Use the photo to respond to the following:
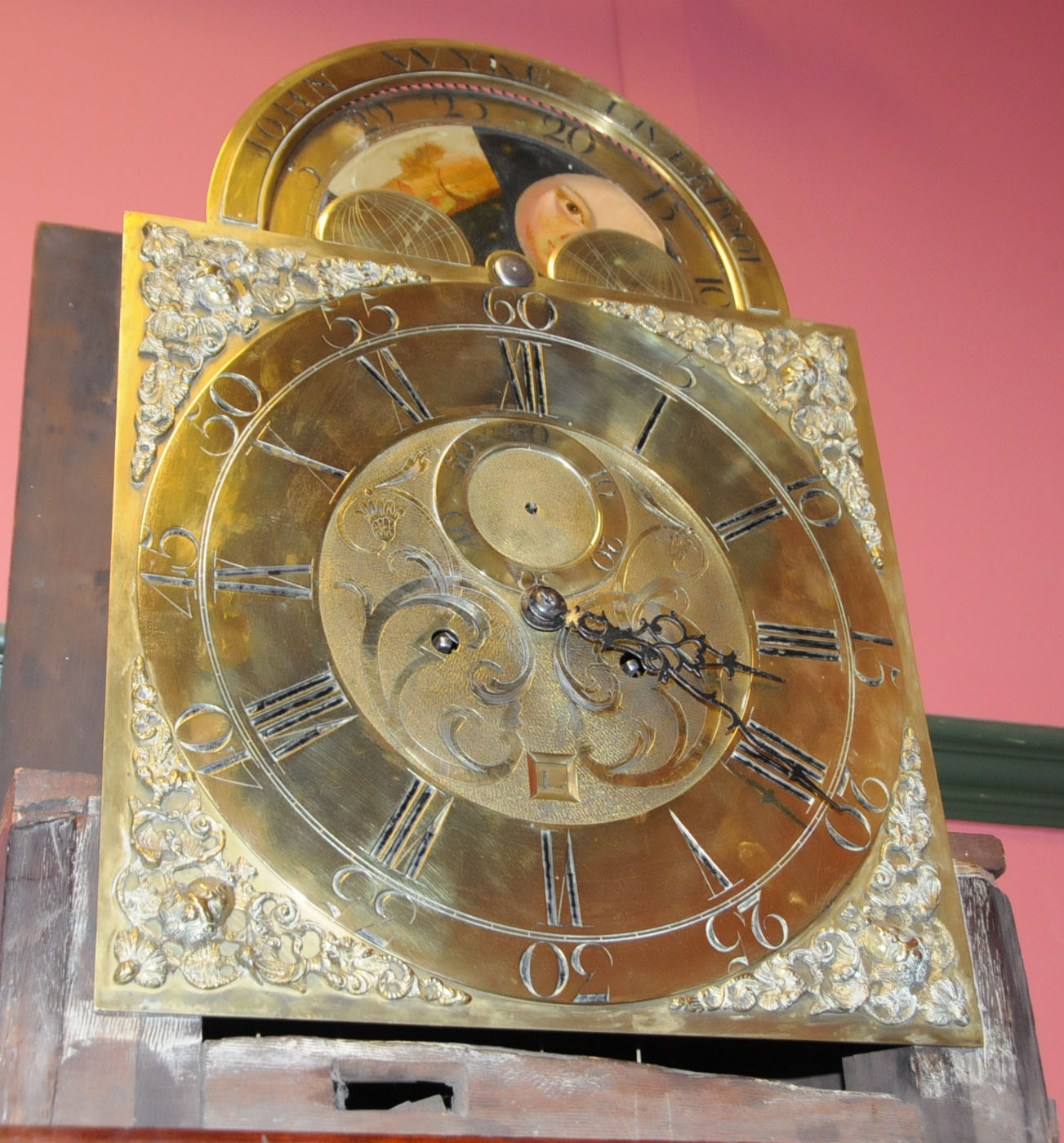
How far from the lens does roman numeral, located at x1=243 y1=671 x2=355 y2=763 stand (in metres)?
1.44

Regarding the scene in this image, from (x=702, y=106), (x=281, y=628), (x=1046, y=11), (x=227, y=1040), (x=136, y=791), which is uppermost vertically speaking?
(x=1046, y=11)

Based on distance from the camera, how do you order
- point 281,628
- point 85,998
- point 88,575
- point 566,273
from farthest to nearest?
point 566,273 < point 88,575 < point 281,628 < point 85,998

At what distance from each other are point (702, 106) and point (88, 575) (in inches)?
53.3

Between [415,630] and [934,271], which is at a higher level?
[934,271]

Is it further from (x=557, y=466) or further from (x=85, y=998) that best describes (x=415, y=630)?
(x=85, y=998)

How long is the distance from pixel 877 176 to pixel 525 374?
1079mm

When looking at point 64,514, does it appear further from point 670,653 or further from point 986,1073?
point 986,1073

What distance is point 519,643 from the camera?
5.23 feet

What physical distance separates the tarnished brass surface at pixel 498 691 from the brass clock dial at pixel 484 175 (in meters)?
0.09

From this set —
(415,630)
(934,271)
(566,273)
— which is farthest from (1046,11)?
(415,630)

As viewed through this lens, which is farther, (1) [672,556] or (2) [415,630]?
(1) [672,556]

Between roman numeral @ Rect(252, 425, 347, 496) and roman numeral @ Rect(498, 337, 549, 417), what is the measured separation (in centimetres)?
22

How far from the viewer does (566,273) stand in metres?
1.89

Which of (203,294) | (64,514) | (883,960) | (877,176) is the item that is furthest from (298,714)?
(877,176)
